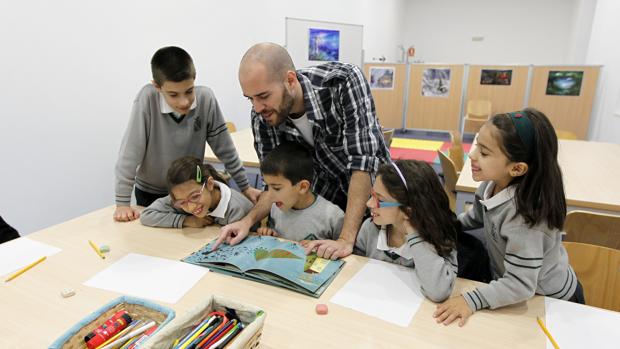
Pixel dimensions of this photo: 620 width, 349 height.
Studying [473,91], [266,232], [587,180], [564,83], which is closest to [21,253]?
[266,232]

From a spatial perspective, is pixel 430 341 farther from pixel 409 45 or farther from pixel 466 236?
pixel 409 45

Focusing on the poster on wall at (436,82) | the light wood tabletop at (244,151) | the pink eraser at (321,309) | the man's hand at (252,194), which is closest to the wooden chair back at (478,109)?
the poster on wall at (436,82)

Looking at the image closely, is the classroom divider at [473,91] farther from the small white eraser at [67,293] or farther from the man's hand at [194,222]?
the small white eraser at [67,293]

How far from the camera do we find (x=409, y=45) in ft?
31.9

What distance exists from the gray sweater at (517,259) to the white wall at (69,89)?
2.53m

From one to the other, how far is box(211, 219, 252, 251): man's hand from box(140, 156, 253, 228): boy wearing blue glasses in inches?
5.9

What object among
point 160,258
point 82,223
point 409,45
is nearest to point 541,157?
point 160,258

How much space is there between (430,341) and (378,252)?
45 centimetres

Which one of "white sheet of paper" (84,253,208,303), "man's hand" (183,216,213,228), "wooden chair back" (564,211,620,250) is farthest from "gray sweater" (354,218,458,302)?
"wooden chair back" (564,211,620,250)

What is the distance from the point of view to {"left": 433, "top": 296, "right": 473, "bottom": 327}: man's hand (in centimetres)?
92

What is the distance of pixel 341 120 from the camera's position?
4.66 feet

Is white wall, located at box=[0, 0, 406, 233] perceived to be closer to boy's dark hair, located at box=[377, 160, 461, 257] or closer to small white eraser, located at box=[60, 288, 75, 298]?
small white eraser, located at box=[60, 288, 75, 298]

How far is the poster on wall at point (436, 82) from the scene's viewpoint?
6.66m

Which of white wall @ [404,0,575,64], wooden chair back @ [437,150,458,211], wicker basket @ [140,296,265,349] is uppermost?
white wall @ [404,0,575,64]
